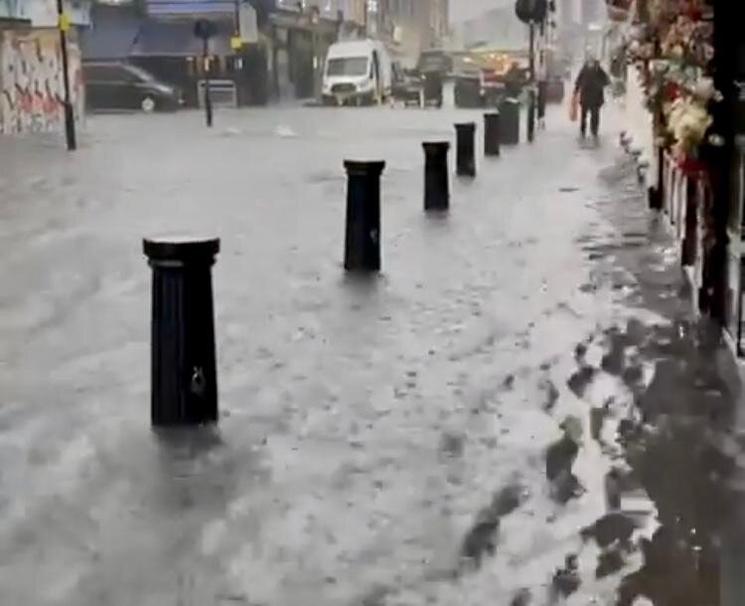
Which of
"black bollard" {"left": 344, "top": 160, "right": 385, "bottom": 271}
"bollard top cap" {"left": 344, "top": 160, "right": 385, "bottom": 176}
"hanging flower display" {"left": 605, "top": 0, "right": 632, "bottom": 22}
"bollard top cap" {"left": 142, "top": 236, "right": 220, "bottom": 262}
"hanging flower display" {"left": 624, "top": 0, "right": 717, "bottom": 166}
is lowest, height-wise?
"black bollard" {"left": 344, "top": 160, "right": 385, "bottom": 271}

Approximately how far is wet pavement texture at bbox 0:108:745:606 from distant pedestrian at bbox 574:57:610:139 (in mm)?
18421

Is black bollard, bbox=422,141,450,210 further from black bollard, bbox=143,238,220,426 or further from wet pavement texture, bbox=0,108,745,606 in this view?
black bollard, bbox=143,238,220,426

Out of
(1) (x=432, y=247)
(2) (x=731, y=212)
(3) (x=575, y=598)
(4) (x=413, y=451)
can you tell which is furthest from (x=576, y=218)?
(3) (x=575, y=598)

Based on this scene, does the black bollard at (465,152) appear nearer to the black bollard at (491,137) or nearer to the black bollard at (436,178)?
the black bollard at (491,137)

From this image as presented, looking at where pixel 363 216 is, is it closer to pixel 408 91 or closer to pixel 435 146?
→ pixel 435 146

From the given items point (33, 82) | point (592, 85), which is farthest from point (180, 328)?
point (33, 82)

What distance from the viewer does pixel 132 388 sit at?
8.85 metres

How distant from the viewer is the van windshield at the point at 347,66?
63250 millimetres

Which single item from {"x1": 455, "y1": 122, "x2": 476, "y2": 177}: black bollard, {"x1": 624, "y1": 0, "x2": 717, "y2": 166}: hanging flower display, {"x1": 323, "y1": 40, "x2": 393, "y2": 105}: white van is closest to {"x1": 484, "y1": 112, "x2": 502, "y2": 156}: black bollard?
{"x1": 455, "y1": 122, "x2": 476, "y2": 177}: black bollard

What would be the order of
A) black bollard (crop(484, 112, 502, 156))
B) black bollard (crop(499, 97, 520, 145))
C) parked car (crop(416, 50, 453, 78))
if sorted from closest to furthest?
black bollard (crop(484, 112, 502, 156))
black bollard (crop(499, 97, 520, 145))
parked car (crop(416, 50, 453, 78))

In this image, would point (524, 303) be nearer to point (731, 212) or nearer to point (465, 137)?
point (731, 212)

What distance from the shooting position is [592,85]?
34594 mm

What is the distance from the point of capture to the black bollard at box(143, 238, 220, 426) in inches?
308

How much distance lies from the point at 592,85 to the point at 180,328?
2783cm
